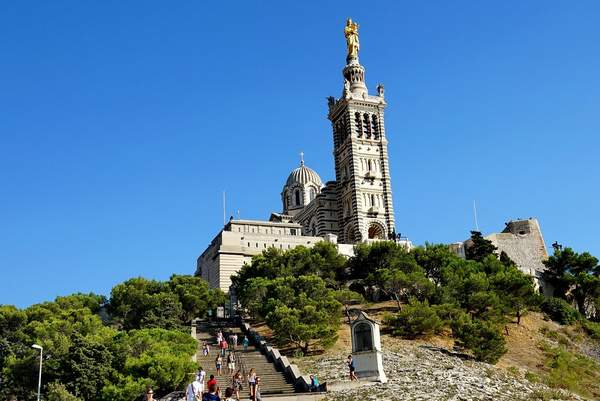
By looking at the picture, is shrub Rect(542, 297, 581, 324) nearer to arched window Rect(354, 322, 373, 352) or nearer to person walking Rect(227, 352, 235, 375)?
arched window Rect(354, 322, 373, 352)

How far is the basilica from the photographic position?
252 ft

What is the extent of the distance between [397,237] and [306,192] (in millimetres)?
24313

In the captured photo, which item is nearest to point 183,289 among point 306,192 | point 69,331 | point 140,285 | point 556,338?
point 140,285

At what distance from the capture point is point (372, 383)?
3622cm

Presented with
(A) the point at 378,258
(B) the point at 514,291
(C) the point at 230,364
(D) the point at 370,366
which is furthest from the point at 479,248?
(C) the point at 230,364

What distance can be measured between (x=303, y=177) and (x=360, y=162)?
17656mm

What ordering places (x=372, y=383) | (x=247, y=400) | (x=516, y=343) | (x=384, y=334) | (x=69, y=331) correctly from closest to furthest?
1. (x=247, y=400)
2. (x=372, y=383)
3. (x=69, y=331)
4. (x=384, y=334)
5. (x=516, y=343)

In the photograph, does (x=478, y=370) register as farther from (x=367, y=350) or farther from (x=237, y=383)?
(x=237, y=383)

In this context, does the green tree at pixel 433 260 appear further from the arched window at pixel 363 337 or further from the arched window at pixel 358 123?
the arched window at pixel 358 123

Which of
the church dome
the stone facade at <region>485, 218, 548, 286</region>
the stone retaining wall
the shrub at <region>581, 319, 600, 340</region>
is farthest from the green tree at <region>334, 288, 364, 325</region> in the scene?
the church dome

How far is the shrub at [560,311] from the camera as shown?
6500 cm

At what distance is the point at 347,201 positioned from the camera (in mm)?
86125

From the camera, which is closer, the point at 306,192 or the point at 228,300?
the point at 228,300

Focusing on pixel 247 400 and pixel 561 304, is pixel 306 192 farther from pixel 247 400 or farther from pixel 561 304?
pixel 247 400
